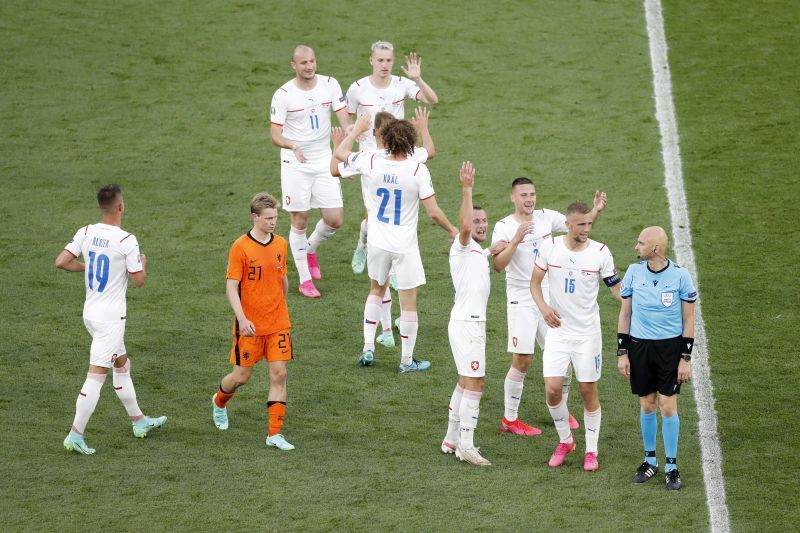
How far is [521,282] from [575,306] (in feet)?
2.69

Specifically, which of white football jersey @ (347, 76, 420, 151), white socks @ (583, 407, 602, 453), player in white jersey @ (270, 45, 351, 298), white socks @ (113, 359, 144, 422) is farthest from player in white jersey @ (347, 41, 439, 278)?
white socks @ (583, 407, 602, 453)

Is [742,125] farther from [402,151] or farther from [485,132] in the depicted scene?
[402,151]

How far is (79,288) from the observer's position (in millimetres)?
13383

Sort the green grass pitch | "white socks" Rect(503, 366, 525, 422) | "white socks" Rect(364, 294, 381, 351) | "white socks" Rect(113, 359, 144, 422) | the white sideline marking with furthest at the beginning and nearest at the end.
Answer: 1. "white socks" Rect(364, 294, 381, 351)
2. "white socks" Rect(503, 366, 525, 422)
3. "white socks" Rect(113, 359, 144, 422)
4. the white sideline marking
5. the green grass pitch

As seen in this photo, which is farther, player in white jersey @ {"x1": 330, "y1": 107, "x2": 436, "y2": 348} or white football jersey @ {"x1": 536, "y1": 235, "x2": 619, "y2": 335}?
player in white jersey @ {"x1": 330, "y1": 107, "x2": 436, "y2": 348}

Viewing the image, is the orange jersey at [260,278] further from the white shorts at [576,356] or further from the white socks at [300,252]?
the white socks at [300,252]

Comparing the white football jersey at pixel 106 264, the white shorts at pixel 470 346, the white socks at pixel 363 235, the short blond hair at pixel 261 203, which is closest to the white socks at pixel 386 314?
the white socks at pixel 363 235

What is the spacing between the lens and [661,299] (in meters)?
8.95

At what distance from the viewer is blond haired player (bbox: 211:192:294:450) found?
9508 millimetres

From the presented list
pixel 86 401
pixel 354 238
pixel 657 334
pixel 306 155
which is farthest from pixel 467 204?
pixel 354 238

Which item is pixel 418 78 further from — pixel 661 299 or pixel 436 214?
pixel 661 299

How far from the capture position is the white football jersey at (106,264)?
9.53 metres

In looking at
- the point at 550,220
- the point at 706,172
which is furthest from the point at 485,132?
the point at 550,220

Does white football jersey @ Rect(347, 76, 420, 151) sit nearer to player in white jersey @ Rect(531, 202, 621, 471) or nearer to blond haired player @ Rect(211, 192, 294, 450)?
blond haired player @ Rect(211, 192, 294, 450)
